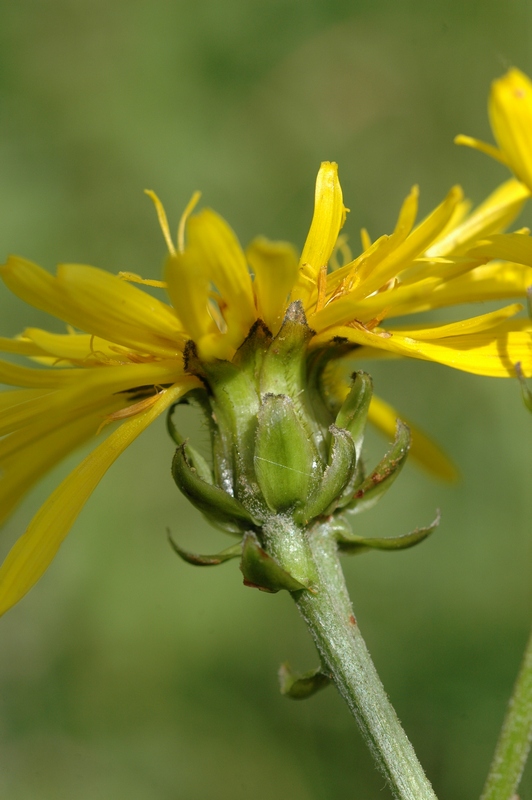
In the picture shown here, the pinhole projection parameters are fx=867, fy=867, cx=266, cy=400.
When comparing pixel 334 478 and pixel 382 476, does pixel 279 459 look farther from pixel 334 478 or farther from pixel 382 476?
pixel 382 476

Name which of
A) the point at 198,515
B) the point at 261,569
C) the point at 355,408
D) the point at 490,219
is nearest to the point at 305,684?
the point at 261,569

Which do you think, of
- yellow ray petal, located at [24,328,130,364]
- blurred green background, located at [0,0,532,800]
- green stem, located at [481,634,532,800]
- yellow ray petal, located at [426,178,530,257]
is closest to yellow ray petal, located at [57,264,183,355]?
yellow ray petal, located at [24,328,130,364]

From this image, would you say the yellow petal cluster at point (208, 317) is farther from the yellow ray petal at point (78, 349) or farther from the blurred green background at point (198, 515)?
the blurred green background at point (198, 515)

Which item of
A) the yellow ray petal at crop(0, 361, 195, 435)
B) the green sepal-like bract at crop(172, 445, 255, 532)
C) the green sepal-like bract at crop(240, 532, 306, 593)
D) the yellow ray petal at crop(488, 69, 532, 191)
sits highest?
the yellow ray petal at crop(488, 69, 532, 191)

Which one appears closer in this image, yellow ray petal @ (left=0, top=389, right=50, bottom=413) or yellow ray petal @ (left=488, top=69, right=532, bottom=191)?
yellow ray petal @ (left=488, top=69, right=532, bottom=191)

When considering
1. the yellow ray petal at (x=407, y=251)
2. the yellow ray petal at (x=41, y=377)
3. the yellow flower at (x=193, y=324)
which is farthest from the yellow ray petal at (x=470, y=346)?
the yellow ray petal at (x=41, y=377)

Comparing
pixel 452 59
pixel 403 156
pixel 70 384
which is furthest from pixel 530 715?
pixel 452 59

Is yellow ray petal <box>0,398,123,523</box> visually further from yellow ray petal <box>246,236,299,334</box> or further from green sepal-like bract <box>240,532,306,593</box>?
green sepal-like bract <box>240,532,306,593</box>
